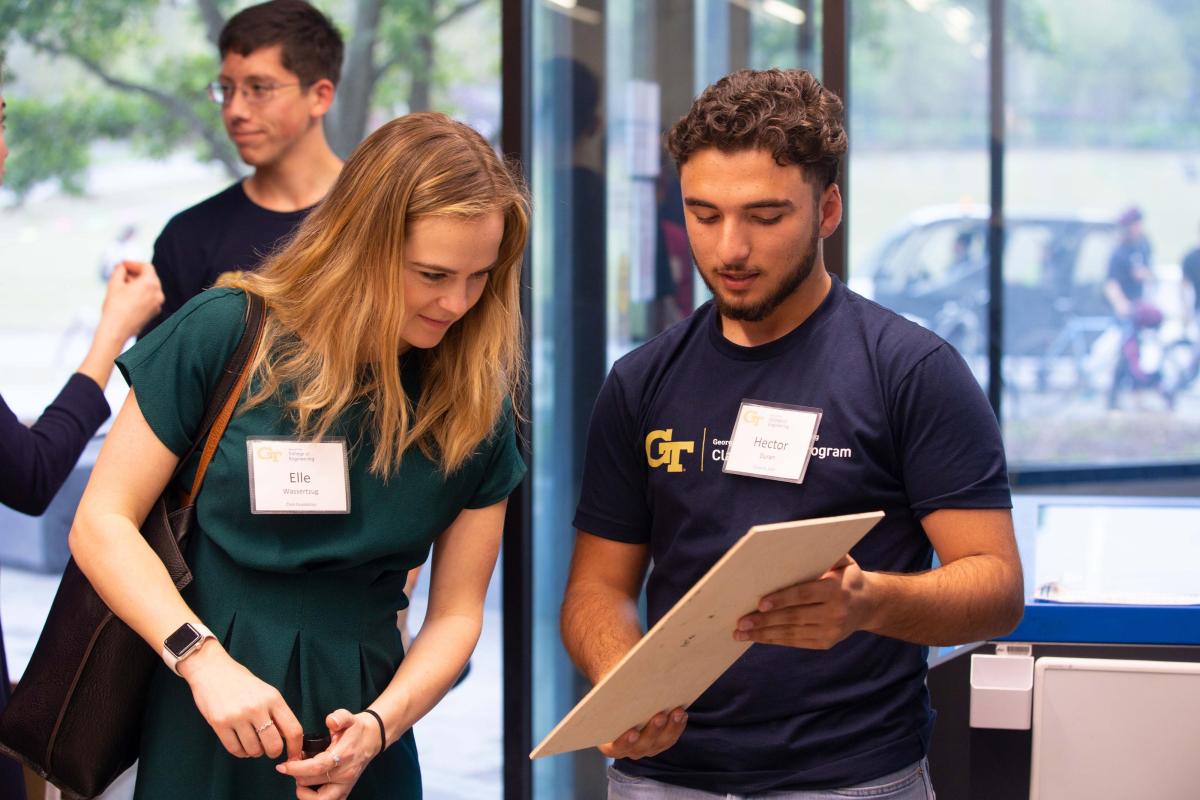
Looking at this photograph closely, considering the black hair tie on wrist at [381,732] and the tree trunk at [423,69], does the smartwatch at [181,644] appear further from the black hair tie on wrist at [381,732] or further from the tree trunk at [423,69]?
the tree trunk at [423,69]

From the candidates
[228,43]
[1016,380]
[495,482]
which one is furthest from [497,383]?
[1016,380]

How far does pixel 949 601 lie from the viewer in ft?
4.75

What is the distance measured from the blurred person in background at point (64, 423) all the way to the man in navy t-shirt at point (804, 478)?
874 mm

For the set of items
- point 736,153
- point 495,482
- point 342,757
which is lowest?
point 342,757

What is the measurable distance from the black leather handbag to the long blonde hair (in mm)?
45

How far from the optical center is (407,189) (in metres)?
1.52

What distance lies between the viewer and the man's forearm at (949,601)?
1402 mm

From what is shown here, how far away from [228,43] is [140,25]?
Result: 1.19m

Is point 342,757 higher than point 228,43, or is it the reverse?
point 228,43

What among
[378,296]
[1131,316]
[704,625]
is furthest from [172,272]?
[1131,316]

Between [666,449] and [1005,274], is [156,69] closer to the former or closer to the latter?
[666,449]

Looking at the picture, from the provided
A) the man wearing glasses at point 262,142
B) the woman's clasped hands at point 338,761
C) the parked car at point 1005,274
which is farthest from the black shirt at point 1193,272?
the woman's clasped hands at point 338,761

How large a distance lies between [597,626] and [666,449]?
9.3 inches

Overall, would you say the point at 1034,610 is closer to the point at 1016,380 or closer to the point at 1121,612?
the point at 1121,612
